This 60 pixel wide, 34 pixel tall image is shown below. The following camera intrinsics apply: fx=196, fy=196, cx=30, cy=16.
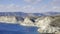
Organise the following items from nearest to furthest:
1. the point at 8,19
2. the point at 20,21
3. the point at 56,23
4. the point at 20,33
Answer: the point at 20,33 < the point at 56,23 < the point at 20,21 < the point at 8,19

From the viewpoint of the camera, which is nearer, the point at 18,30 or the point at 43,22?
the point at 18,30

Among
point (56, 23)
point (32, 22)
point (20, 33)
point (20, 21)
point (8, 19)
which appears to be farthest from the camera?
point (8, 19)

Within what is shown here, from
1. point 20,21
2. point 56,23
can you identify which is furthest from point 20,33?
point 20,21

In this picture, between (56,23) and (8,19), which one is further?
(8,19)

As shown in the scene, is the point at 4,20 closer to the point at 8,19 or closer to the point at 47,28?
the point at 8,19

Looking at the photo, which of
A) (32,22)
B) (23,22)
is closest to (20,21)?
(23,22)

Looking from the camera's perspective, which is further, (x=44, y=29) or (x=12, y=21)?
(x=12, y=21)

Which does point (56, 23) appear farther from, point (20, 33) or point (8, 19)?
point (8, 19)

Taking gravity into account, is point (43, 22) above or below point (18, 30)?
below

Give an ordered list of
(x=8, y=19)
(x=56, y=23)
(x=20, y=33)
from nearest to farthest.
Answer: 1. (x=20, y=33)
2. (x=56, y=23)
3. (x=8, y=19)
